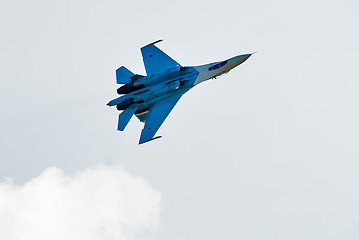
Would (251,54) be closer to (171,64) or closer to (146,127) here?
(171,64)

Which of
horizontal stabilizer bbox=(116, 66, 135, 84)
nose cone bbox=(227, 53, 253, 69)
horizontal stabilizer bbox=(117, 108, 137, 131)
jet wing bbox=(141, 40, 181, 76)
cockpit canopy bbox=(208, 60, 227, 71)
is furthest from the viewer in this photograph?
horizontal stabilizer bbox=(116, 66, 135, 84)

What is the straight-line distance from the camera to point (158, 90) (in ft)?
176

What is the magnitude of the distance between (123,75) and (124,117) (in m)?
4.33

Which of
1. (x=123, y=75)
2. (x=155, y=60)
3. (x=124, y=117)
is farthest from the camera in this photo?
(x=123, y=75)

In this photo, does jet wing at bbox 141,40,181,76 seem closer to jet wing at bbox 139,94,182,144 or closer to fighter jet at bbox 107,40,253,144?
fighter jet at bbox 107,40,253,144

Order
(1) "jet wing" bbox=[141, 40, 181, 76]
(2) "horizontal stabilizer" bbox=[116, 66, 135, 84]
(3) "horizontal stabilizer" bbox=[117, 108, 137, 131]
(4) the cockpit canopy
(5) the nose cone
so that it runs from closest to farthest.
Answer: (5) the nose cone
(4) the cockpit canopy
(3) "horizontal stabilizer" bbox=[117, 108, 137, 131]
(1) "jet wing" bbox=[141, 40, 181, 76]
(2) "horizontal stabilizer" bbox=[116, 66, 135, 84]

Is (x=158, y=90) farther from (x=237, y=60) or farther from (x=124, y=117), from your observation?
(x=237, y=60)

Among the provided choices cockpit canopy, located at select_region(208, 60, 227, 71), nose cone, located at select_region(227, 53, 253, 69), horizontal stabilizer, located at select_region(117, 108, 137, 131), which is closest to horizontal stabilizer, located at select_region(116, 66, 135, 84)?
horizontal stabilizer, located at select_region(117, 108, 137, 131)

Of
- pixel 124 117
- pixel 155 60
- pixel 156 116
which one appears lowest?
pixel 156 116

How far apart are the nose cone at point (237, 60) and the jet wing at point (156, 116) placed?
17.8ft

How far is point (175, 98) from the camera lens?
53.8m

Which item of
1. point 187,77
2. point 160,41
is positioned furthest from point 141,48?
point 187,77

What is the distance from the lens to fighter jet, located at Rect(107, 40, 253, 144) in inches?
2103

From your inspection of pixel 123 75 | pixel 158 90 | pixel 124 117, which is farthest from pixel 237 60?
pixel 124 117
